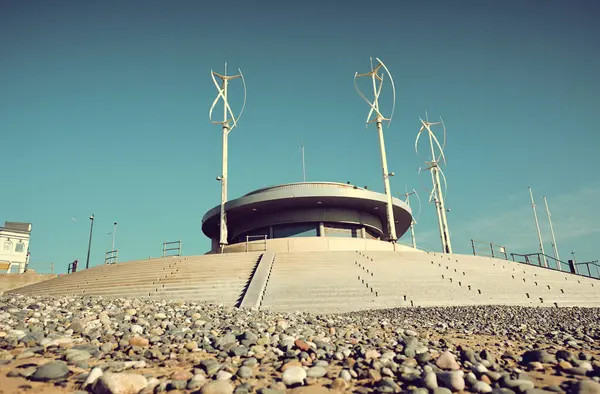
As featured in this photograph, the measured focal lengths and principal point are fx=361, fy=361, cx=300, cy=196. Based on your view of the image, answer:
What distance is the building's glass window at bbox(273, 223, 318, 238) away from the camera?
31.0m

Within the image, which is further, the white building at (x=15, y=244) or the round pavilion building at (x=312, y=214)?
the white building at (x=15, y=244)

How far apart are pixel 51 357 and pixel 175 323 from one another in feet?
8.83

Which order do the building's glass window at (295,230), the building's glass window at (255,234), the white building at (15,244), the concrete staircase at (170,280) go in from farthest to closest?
the white building at (15,244), the building's glass window at (255,234), the building's glass window at (295,230), the concrete staircase at (170,280)

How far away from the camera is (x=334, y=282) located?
1488 centimetres

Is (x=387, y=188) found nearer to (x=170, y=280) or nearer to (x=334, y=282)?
(x=334, y=282)

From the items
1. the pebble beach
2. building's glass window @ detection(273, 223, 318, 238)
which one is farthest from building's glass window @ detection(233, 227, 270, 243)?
the pebble beach

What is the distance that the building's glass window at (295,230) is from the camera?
102 ft

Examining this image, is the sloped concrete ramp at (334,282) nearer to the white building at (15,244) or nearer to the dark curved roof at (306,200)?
the dark curved roof at (306,200)

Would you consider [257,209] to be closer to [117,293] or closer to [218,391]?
[117,293]

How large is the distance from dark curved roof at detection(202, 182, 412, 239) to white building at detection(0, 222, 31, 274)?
3100 centimetres

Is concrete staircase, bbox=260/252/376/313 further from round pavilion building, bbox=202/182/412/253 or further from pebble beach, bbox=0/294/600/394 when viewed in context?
round pavilion building, bbox=202/182/412/253

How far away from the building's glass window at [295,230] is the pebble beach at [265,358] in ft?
76.0

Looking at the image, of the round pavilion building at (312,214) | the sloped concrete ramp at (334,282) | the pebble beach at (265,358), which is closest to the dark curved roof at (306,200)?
the round pavilion building at (312,214)

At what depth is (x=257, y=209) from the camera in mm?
31203
